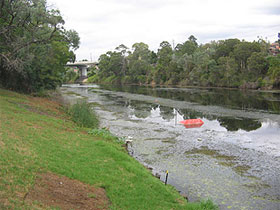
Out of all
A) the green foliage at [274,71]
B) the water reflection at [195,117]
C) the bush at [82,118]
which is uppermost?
the green foliage at [274,71]

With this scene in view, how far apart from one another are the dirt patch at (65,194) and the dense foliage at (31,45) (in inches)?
645

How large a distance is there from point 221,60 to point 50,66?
175 ft

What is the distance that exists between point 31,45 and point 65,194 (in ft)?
85.0

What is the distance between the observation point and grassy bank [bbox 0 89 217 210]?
928 centimetres

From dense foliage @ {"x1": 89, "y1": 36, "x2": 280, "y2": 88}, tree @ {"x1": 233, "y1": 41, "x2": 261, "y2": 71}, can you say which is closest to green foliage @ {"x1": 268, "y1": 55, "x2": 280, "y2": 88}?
dense foliage @ {"x1": 89, "y1": 36, "x2": 280, "y2": 88}

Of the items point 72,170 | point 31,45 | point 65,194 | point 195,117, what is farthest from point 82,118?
point 65,194

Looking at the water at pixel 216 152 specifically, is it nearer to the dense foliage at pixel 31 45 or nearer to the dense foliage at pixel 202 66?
the dense foliage at pixel 31 45

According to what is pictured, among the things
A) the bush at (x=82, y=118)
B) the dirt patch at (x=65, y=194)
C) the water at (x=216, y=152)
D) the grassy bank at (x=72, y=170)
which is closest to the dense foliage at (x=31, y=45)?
the bush at (x=82, y=118)

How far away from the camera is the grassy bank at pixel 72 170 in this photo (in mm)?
9277

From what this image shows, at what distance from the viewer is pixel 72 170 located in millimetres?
11773

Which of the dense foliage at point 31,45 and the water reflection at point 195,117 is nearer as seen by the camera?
the dense foliage at point 31,45

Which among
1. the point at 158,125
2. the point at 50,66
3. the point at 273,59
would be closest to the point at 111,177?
the point at 158,125

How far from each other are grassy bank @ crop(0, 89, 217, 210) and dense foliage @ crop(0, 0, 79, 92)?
12.1 meters

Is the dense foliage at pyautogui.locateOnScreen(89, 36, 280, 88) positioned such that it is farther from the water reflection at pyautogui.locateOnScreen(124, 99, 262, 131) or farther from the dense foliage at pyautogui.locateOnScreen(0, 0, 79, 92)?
the dense foliage at pyautogui.locateOnScreen(0, 0, 79, 92)
